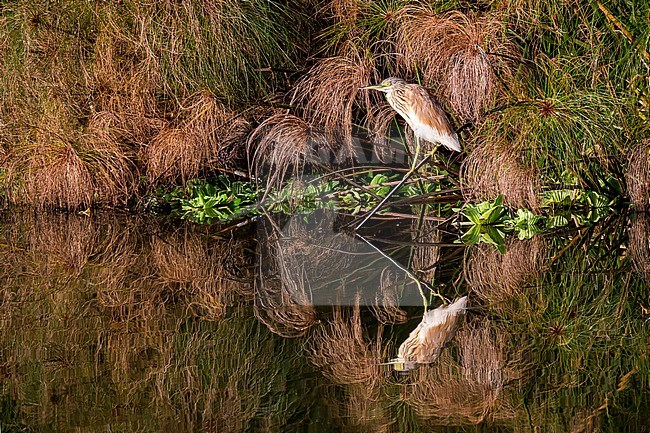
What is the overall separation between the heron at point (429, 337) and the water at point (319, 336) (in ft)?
0.14

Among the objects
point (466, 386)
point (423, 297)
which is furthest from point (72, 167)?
point (466, 386)

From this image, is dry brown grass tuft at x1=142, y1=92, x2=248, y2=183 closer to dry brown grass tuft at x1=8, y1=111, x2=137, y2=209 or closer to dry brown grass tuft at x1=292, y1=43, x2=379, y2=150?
dry brown grass tuft at x1=8, y1=111, x2=137, y2=209

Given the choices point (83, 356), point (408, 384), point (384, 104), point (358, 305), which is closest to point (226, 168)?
point (384, 104)

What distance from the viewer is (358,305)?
3.15m

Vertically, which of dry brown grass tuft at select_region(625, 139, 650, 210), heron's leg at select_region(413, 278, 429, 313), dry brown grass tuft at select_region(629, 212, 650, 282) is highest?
dry brown grass tuft at select_region(625, 139, 650, 210)

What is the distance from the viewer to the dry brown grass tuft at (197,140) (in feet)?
19.6

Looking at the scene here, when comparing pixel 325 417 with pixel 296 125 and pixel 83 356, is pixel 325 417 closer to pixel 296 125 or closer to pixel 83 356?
pixel 83 356

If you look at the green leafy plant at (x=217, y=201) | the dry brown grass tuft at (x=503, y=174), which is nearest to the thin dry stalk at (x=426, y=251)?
the dry brown grass tuft at (x=503, y=174)

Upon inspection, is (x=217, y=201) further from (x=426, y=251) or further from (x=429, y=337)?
(x=429, y=337)

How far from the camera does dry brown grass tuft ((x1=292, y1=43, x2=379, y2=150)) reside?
5309 millimetres

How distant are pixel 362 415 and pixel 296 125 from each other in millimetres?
3542

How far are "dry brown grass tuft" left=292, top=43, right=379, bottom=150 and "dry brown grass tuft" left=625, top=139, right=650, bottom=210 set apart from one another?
1.59m

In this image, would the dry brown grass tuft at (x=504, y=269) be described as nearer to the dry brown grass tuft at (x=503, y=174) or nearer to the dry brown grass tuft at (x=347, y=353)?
the dry brown grass tuft at (x=503, y=174)

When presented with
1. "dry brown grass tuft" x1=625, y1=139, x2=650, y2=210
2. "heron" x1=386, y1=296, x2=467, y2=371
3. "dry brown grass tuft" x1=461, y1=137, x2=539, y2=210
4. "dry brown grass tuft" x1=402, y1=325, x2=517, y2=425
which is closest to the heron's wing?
"dry brown grass tuft" x1=461, y1=137, x2=539, y2=210
